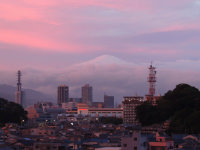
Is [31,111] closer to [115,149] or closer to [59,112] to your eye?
[59,112]

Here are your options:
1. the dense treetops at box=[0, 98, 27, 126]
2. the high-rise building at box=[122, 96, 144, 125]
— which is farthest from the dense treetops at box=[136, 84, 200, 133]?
the high-rise building at box=[122, 96, 144, 125]

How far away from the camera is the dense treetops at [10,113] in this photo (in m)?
75.6

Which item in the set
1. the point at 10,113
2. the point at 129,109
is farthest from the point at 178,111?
the point at 129,109

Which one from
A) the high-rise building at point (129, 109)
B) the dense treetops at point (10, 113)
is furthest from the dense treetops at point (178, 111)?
the high-rise building at point (129, 109)

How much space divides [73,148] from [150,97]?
73816 millimetres

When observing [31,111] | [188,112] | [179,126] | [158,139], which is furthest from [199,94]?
[31,111]

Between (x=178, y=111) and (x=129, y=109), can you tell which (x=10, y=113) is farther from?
(x=129, y=109)

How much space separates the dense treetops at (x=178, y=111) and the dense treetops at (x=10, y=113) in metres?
19.4

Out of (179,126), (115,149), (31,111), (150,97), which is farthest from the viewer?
(31,111)

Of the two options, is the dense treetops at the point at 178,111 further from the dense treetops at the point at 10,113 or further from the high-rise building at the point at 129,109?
the high-rise building at the point at 129,109

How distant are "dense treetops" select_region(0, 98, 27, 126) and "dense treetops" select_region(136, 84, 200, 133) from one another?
1936cm

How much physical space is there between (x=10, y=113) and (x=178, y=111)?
28718mm

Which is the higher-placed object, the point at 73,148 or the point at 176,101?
the point at 176,101

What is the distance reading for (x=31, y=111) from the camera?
136 m
